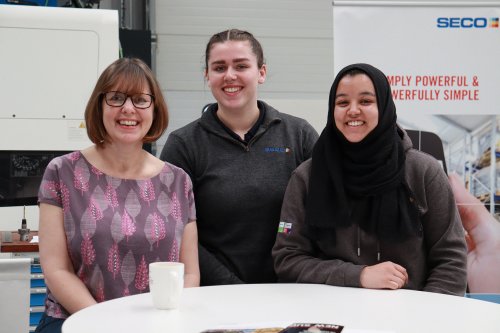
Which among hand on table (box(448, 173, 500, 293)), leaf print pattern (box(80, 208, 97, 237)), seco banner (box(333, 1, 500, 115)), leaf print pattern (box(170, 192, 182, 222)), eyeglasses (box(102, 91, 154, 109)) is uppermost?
seco banner (box(333, 1, 500, 115))

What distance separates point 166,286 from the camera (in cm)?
147

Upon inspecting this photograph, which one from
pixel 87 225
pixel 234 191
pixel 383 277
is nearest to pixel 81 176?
pixel 87 225

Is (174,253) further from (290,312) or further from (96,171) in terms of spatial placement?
(290,312)

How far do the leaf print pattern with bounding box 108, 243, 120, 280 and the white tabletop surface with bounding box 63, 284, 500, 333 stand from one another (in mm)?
238

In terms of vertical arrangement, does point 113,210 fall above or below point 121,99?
below

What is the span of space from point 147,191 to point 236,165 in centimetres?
40

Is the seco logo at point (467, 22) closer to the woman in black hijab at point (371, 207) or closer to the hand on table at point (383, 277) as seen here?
the woman in black hijab at point (371, 207)

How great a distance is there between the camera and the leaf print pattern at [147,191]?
1928 mm

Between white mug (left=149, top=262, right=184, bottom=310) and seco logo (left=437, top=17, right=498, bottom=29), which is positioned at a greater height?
seco logo (left=437, top=17, right=498, bottom=29)

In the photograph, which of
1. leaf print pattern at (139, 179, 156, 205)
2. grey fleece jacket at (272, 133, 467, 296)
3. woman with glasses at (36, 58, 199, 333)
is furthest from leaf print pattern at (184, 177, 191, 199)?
grey fleece jacket at (272, 133, 467, 296)

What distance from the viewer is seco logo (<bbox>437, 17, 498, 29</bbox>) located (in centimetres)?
339

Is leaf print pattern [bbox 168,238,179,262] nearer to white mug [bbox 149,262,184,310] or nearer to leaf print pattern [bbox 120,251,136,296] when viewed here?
leaf print pattern [bbox 120,251,136,296]

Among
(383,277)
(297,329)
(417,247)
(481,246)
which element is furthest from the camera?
(481,246)

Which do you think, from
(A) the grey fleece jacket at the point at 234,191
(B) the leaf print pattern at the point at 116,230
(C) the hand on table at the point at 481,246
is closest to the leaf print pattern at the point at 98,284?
(B) the leaf print pattern at the point at 116,230
